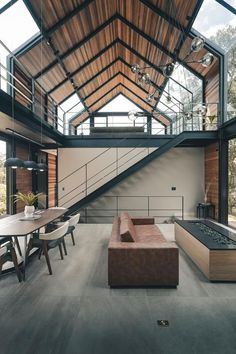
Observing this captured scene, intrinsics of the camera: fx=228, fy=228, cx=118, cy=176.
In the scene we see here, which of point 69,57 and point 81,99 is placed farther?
point 81,99

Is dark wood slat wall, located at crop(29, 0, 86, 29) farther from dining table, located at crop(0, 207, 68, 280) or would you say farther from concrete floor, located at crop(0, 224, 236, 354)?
concrete floor, located at crop(0, 224, 236, 354)

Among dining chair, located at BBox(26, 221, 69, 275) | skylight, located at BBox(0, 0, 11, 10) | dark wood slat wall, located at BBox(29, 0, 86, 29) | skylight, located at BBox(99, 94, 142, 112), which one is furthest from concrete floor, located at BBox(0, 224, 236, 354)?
skylight, located at BBox(99, 94, 142, 112)

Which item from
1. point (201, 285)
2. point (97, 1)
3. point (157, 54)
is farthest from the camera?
point (157, 54)

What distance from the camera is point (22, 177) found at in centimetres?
779

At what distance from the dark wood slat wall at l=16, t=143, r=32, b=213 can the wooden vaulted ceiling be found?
2.41 m

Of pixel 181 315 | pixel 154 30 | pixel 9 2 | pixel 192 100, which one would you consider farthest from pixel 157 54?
pixel 181 315

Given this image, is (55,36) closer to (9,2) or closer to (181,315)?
(9,2)

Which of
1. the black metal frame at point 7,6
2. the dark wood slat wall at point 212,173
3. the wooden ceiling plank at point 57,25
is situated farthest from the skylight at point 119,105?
the black metal frame at point 7,6

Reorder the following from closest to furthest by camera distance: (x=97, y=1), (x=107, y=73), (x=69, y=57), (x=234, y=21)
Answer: (x=234, y=21) → (x=97, y=1) → (x=69, y=57) → (x=107, y=73)

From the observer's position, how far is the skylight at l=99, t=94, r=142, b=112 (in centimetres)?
1300

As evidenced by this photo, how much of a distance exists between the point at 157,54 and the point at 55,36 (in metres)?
3.70

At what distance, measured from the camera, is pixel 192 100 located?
930 cm

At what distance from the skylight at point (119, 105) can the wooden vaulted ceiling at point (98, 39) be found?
2.56 m

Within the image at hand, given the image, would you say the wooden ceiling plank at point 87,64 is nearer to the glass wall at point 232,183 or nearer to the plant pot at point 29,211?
the plant pot at point 29,211
